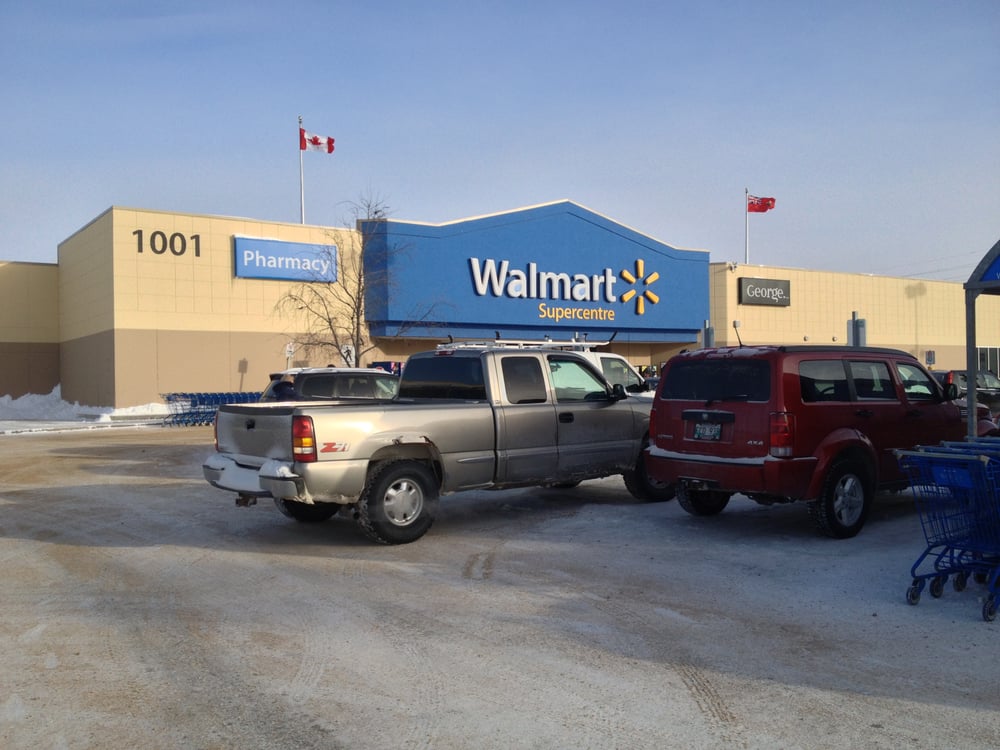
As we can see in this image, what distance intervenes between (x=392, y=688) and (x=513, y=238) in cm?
3589

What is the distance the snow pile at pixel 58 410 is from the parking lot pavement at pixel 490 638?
24.0 m

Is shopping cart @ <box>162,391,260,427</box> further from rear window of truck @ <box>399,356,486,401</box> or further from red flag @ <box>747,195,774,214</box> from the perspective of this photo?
red flag @ <box>747,195,774,214</box>

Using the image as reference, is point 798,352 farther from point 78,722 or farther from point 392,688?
point 78,722

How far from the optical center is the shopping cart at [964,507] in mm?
6340

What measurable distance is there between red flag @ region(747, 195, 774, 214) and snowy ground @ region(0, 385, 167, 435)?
33106mm

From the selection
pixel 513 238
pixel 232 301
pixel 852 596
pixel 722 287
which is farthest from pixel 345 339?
pixel 852 596

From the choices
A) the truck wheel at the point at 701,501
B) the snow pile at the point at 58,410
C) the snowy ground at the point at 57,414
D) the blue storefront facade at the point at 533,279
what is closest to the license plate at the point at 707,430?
the truck wheel at the point at 701,501

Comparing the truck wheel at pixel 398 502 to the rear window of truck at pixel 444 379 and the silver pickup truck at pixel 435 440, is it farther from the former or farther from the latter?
the rear window of truck at pixel 444 379

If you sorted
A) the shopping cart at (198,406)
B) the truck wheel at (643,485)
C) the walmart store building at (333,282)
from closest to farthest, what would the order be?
the truck wheel at (643,485), the shopping cart at (198,406), the walmart store building at (333,282)

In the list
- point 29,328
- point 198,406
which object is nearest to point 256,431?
point 198,406

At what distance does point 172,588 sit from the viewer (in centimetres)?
729

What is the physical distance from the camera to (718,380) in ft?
30.2

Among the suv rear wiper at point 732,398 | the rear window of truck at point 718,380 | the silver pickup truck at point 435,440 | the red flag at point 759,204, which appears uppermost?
the red flag at point 759,204

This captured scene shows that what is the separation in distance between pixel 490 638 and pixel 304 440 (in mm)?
3204
